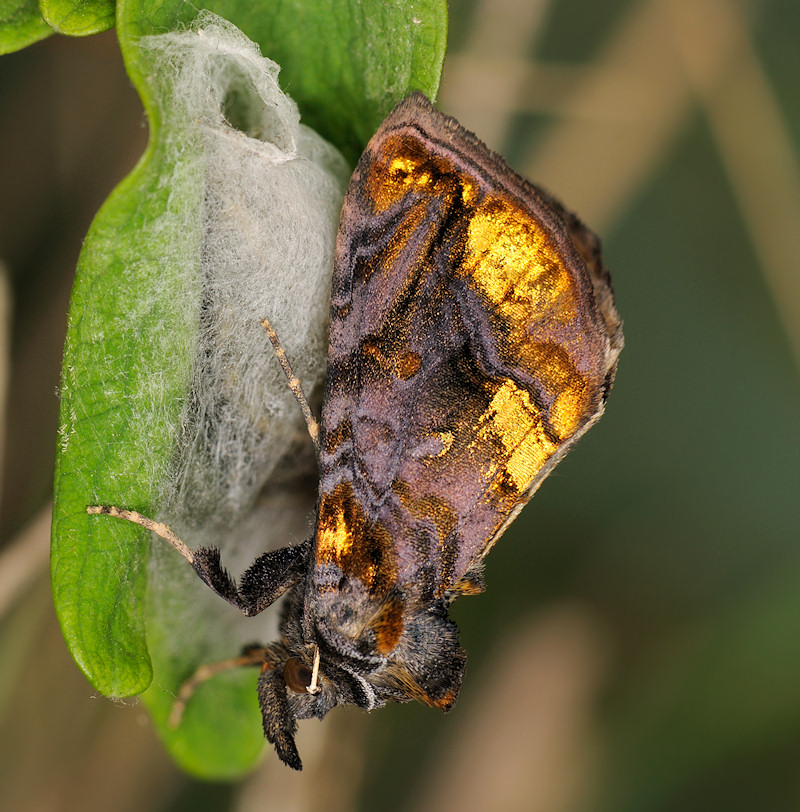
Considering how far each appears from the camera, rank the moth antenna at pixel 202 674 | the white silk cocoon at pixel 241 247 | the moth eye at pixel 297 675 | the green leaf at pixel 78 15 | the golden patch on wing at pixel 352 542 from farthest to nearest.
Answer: the moth antenna at pixel 202 674, the moth eye at pixel 297 675, the golden patch on wing at pixel 352 542, the white silk cocoon at pixel 241 247, the green leaf at pixel 78 15

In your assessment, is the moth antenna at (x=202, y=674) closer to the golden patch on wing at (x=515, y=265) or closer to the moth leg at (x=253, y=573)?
the moth leg at (x=253, y=573)

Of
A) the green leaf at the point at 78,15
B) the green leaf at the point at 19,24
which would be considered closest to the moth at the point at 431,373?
the green leaf at the point at 78,15

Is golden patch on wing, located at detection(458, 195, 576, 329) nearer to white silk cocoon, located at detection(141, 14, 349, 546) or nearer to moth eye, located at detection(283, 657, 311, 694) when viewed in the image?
white silk cocoon, located at detection(141, 14, 349, 546)

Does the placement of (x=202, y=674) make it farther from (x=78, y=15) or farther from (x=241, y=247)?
(x=78, y=15)

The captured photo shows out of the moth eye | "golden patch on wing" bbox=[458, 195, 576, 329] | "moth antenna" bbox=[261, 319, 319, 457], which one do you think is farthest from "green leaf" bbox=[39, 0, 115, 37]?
the moth eye

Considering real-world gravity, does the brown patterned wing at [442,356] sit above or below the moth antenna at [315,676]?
above

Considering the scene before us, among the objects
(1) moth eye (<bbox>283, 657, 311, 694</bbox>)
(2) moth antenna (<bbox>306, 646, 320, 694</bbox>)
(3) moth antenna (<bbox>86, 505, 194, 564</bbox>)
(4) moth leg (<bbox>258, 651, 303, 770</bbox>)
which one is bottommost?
(4) moth leg (<bbox>258, 651, 303, 770</bbox>)

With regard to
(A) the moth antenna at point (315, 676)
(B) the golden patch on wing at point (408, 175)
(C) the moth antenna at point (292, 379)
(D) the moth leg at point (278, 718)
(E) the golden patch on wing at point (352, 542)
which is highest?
(B) the golden patch on wing at point (408, 175)
